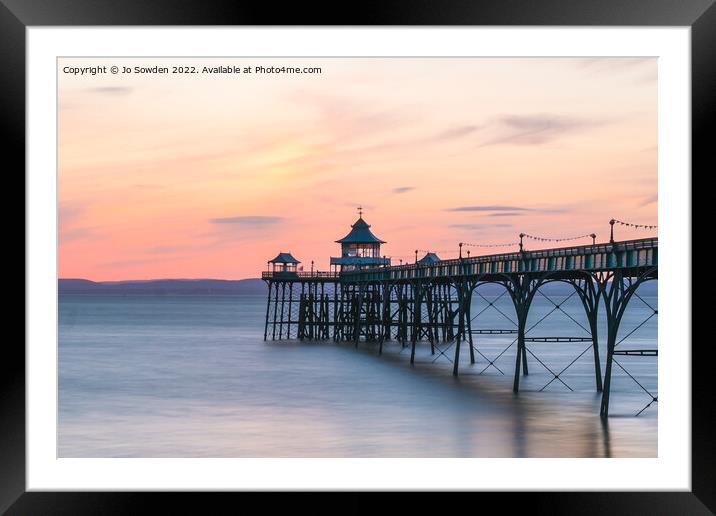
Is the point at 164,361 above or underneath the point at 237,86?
underneath

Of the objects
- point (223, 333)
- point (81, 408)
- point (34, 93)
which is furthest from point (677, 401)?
point (223, 333)

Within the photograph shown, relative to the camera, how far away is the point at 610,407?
2919 cm

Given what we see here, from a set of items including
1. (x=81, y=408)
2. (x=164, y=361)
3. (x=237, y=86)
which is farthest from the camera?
(x=237, y=86)

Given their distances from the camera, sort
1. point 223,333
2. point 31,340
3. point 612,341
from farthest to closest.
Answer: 1. point 223,333
2. point 612,341
3. point 31,340

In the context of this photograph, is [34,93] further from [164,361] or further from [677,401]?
[164,361]

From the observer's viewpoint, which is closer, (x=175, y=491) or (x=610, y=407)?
(x=175, y=491)

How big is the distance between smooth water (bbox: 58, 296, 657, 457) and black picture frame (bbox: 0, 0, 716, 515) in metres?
8.07

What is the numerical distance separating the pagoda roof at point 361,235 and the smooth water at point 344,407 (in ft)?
46.9

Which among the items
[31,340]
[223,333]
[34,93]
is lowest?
[223,333]

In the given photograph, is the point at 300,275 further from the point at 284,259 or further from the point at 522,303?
the point at 522,303
